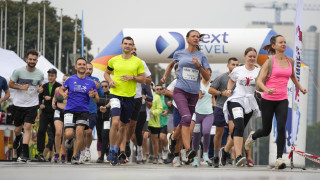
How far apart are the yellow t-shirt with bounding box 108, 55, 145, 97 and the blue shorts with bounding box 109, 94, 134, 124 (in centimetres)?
8

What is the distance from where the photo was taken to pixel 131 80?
12469 millimetres

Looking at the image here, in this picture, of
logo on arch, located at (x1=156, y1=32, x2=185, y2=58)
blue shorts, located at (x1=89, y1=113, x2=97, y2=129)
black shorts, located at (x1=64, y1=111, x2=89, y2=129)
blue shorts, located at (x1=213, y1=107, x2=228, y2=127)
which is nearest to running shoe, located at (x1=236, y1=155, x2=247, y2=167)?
blue shorts, located at (x1=213, y1=107, x2=228, y2=127)

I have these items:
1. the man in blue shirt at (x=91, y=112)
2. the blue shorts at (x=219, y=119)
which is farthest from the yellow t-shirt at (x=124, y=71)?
the man in blue shirt at (x=91, y=112)

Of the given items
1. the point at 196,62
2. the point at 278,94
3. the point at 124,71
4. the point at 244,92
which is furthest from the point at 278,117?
the point at 124,71

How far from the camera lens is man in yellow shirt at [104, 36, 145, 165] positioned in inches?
484

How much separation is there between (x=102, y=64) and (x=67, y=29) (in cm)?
5232

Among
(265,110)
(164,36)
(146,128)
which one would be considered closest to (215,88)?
(265,110)

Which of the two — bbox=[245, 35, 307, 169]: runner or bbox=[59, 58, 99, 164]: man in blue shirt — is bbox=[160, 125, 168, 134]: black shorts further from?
bbox=[245, 35, 307, 169]: runner

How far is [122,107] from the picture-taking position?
12508 mm

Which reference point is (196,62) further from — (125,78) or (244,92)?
(125,78)

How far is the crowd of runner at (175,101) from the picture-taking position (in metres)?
11.4

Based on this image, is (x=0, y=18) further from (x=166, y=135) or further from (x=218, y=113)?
(x=218, y=113)

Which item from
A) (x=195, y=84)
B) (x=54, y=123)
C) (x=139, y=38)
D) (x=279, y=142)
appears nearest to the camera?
(x=279, y=142)

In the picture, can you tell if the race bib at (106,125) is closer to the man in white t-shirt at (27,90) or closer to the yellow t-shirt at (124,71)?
the man in white t-shirt at (27,90)
